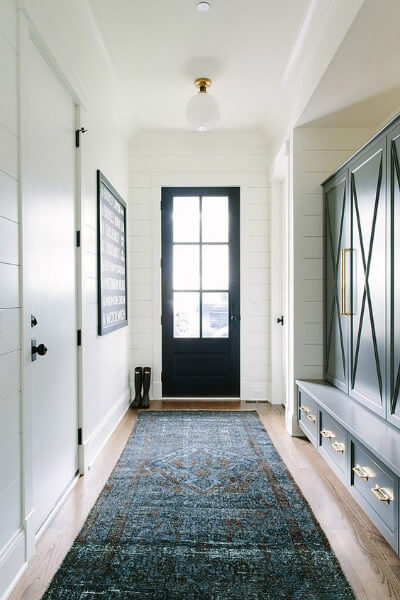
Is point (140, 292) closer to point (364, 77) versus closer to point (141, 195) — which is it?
point (141, 195)

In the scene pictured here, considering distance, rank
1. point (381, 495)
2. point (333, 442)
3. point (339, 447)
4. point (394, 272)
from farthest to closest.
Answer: point (333, 442) < point (339, 447) < point (394, 272) < point (381, 495)

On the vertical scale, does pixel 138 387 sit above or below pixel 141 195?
below

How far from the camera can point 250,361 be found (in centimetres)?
421

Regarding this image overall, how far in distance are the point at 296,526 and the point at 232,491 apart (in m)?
0.44

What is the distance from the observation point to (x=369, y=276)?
225cm

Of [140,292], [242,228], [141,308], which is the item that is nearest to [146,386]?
[141,308]

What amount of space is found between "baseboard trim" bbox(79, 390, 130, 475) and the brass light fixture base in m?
2.67

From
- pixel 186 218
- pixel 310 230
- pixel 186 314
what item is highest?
pixel 186 218

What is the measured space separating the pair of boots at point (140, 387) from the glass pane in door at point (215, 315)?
0.71 m

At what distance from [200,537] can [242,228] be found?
9.99ft

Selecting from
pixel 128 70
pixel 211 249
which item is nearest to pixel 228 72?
pixel 128 70

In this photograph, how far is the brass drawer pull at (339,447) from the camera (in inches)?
82.6

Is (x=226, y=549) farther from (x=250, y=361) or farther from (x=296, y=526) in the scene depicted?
(x=250, y=361)

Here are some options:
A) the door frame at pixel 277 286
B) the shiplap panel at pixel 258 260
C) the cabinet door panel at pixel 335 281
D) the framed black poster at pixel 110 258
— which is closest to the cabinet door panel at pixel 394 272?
the cabinet door panel at pixel 335 281
